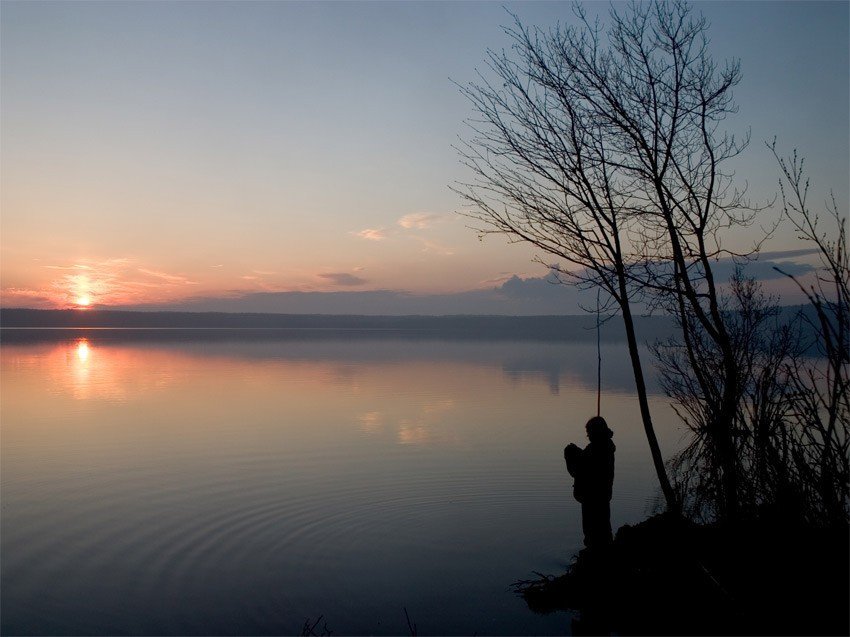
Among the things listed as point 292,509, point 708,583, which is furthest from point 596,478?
point 292,509

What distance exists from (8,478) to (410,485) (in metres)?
9.43

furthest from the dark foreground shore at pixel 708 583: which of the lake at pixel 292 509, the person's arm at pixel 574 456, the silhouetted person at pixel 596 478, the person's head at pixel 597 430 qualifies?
the person's head at pixel 597 430

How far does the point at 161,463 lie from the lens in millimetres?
18688

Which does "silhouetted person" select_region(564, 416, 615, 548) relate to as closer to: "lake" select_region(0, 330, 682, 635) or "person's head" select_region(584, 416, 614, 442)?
"person's head" select_region(584, 416, 614, 442)

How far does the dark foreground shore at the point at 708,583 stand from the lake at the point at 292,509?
62cm

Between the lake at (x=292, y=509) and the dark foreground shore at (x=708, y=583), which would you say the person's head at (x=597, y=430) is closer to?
the dark foreground shore at (x=708, y=583)

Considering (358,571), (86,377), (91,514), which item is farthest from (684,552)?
(86,377)

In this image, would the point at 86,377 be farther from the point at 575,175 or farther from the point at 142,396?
the point at 575,175

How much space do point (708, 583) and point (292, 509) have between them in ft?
30.3

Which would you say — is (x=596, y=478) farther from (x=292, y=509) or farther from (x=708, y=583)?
(x=292, y=509)

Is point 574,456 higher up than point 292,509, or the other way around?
point 574,456

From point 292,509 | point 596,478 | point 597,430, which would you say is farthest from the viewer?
point 292,509

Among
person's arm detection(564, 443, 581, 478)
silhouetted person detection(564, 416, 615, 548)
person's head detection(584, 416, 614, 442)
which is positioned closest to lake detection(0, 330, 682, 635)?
silhouetted person detection(564, 416, 615, 548)

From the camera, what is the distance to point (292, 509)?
47.5 ft
